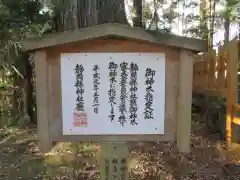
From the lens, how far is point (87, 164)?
5.05 m

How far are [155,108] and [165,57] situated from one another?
40cm

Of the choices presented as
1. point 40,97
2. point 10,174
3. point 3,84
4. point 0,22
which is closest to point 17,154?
point 10,174

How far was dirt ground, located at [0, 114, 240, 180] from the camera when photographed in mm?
4555

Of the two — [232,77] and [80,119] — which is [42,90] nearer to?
[80,119]

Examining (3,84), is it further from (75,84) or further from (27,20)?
(75,84)

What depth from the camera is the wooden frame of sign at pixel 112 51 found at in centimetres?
235

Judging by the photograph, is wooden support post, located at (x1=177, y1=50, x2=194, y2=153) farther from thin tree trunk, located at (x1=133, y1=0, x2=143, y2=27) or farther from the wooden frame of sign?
thin tree trunk, located at (x1=133, y1=0, x2=143, y2=27)

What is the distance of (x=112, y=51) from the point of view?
2.37 meters

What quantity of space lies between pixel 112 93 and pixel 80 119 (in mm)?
319

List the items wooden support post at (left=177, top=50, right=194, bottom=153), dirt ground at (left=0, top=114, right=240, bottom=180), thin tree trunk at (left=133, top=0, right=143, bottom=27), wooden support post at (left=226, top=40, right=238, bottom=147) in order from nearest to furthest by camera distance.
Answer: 1. wooden support post at (left=177, top=50, right=194, bottom=153)
2. dirt ground at (left=0, top=114, right=240, bottom=180)
3. wooden support post at (left=226, top=40, right=238, bottom=147)
4. thin tree trunk at (left=133, top=0, right=143, bottom=27)

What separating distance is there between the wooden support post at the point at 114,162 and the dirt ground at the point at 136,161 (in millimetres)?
1979

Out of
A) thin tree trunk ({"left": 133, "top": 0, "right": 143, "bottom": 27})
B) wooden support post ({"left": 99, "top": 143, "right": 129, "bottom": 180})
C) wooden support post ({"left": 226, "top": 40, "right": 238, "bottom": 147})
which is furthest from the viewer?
thin tree trunk ({"left": 133, "top": 0, "right": 143, "bottom": 27})

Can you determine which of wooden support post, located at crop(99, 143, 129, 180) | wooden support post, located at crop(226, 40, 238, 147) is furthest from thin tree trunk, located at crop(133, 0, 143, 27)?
wooden support post, located at crop(99, 143, 129, 180)

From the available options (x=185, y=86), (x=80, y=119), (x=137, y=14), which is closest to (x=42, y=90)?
(x=80, y=119)
